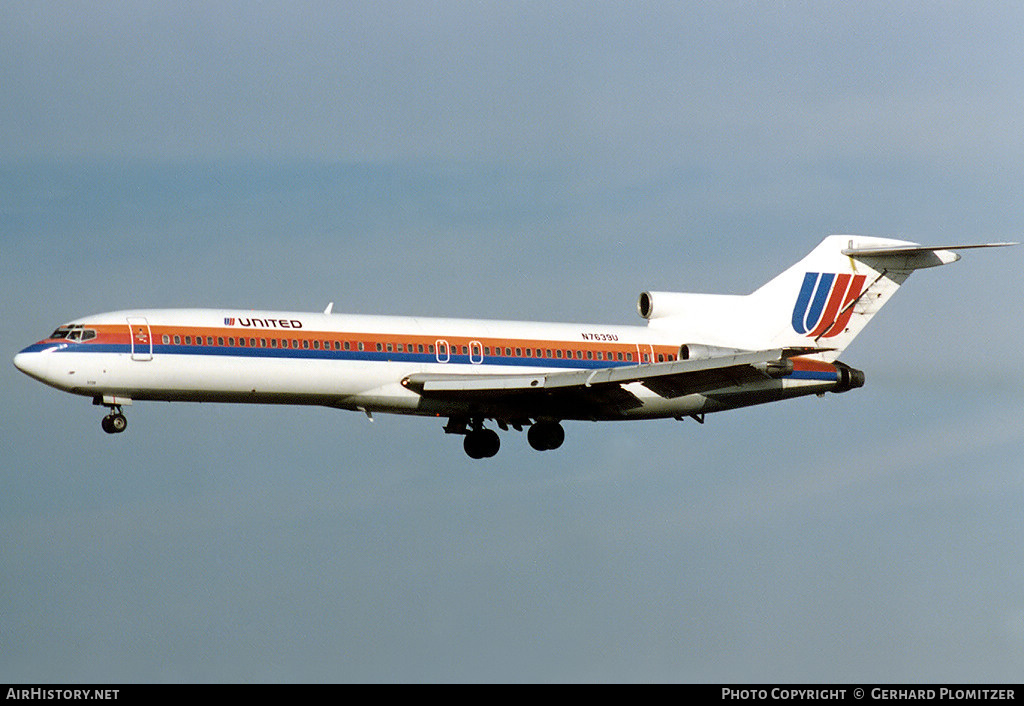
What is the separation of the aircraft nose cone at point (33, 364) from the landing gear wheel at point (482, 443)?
48.8 feet

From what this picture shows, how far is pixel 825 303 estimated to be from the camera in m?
61.3

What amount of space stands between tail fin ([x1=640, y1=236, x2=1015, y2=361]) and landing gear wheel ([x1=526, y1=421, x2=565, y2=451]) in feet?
17.6

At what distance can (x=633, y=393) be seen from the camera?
5700 centimetres

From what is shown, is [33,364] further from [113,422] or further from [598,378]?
[598,378]

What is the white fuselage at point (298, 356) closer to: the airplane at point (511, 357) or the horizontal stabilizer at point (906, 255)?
the airplane at point (511, 357)

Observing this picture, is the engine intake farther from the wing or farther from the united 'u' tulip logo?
the wing

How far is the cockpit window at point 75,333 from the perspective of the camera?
2007 inches

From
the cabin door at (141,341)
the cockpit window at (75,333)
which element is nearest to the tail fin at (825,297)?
the cabin door at (141,341)

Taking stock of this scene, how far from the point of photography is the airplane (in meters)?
51.2

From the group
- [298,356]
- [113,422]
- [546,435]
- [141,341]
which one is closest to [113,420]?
[113,422]

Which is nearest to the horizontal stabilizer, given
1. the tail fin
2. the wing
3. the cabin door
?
the tail fin
